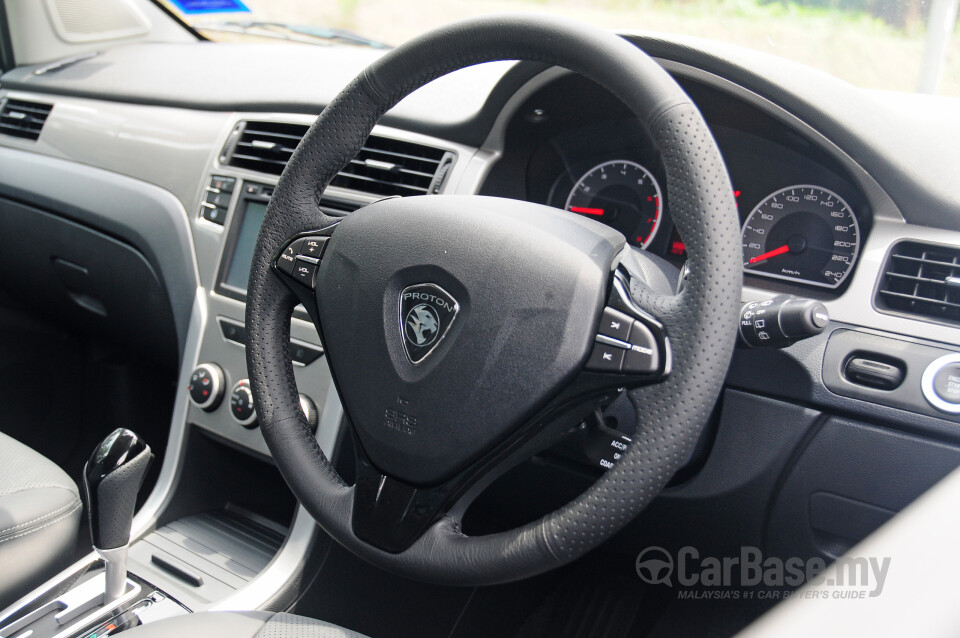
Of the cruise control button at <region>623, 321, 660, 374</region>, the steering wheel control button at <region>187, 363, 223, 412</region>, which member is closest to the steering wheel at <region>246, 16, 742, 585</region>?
the cruise control button at <region>623, 321, 660, 374</region>

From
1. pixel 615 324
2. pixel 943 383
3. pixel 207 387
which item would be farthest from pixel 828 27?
pixel 207 387

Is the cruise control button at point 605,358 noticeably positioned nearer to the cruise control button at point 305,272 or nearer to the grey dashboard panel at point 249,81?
the cruise control button at point 305,272

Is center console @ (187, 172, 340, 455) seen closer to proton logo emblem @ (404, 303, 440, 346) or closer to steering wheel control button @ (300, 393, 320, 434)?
steering wheel control button @ (300, 393, 320, 434)

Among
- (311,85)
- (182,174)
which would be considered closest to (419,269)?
(311,85)

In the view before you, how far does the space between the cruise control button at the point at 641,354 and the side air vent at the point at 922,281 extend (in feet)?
1.51

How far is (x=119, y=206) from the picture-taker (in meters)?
1.86

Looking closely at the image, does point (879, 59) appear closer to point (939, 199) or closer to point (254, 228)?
point (939, 199)

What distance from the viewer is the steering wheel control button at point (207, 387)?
4.97ft

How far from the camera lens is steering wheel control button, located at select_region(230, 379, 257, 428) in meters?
1.44

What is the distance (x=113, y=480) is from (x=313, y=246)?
0.39 m

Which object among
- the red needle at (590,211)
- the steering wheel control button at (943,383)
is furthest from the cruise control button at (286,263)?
the steering wheel control button at (943,383)

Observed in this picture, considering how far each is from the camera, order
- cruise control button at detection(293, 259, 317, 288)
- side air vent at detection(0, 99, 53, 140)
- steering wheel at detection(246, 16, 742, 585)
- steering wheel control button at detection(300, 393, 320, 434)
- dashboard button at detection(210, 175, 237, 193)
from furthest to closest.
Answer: side air vent at detection(0, 99, 53, 140) < dashboard button at detection(210, 175, 237, 193) < steering wheel control button at detection(300, 393, 320, 434) < cruise control button at detection(293, 259, 317, 288) < steering wheel at detection(246, 16, 742, 585)

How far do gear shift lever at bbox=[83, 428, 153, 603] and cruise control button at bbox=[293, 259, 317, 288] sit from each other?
0.30 meters

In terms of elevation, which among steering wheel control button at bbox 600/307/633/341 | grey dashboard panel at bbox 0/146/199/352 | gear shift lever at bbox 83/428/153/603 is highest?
steering wheel control button at bbox 600/307/633/341
